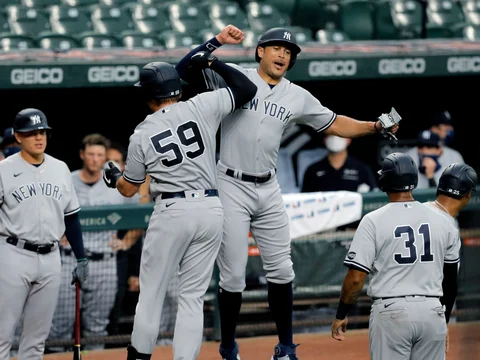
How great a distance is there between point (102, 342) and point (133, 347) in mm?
1918

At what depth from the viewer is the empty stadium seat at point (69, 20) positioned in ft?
33.1

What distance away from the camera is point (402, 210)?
477 cm

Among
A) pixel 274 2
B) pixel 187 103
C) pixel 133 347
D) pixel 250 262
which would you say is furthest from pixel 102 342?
pixel 274 2

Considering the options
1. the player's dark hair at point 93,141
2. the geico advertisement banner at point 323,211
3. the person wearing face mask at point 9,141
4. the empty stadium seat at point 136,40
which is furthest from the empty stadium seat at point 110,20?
the geico advertisement banner at point 323,211

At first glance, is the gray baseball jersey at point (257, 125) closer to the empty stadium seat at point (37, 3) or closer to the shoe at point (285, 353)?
the shoe at point (285, 353)

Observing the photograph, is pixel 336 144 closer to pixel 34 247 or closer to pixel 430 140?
pixel 430 140

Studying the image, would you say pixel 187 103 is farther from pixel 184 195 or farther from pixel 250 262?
pixel 250 262

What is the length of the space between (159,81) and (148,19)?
5.27 meters

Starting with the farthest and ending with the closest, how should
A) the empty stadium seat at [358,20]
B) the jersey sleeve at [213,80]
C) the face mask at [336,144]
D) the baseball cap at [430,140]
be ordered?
the empty stadium seat at [358,20]
the baseball cap at [430,140]
the face mask at [336,144]
the jersey sleeve at [213,80]

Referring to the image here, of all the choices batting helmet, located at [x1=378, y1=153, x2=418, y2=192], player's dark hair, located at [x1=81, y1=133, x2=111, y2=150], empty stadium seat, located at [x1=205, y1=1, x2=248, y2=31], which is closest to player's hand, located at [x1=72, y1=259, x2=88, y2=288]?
batting helmet, located at [x1=378, y1=153, x2=418, y2=192]

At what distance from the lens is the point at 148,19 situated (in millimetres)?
10391

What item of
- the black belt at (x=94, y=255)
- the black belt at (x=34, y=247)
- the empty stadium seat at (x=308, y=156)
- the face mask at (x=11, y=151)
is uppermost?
the face mask at (x=11, y=151)

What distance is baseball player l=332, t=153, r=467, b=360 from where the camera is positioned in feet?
15.5

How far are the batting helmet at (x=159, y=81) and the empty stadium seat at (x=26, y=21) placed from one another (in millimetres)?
4900
